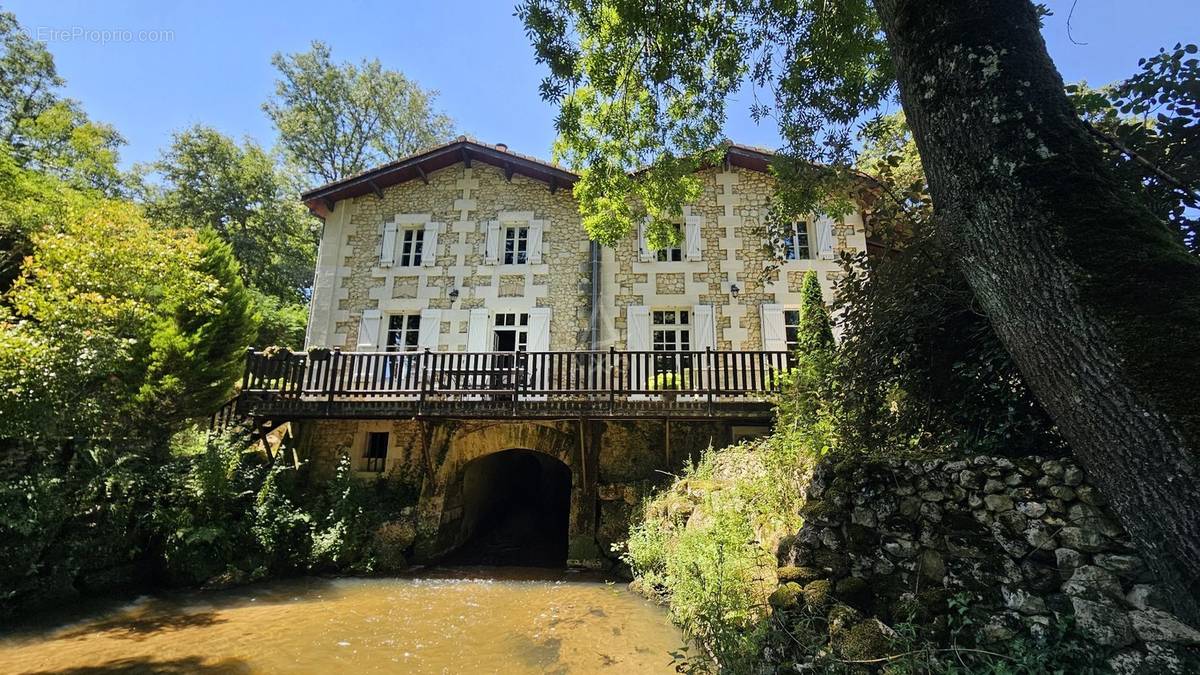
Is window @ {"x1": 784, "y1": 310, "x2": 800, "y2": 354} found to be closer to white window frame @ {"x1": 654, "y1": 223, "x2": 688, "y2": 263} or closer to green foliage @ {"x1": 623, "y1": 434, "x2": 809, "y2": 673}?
white window frame @ {"x1": 654, "y1": 223, "x2": 688, "y2": 263}

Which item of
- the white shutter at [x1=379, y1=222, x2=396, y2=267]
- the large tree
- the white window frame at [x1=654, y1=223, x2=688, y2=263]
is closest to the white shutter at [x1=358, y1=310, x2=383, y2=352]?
the white shutter at [x1=379, y1=222, x2=396, y2=267]

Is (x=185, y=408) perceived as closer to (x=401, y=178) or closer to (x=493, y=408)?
(x=493, y=408)

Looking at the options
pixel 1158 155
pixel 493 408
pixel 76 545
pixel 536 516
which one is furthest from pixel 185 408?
pixel 1158 155

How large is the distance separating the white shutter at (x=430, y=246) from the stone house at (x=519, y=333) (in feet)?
0.11

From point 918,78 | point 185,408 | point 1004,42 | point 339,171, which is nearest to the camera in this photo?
point 1004,42

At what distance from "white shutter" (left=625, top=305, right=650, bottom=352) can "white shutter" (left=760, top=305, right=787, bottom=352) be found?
2.45m

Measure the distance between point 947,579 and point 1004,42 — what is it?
2.63 m

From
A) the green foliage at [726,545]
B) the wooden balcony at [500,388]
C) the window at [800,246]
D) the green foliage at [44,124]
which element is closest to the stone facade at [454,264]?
the wooden balcony at [500,388]

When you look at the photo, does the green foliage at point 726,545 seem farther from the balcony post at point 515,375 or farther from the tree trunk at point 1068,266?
the balcony post at point 515,375

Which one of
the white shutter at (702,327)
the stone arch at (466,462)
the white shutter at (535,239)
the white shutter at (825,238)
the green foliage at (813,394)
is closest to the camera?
the green foliage at (813,394)

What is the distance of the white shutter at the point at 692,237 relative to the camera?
11.7 meters

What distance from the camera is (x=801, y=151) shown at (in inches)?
219

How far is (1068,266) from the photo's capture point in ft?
6.84

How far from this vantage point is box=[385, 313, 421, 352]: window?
1158 centimetres
